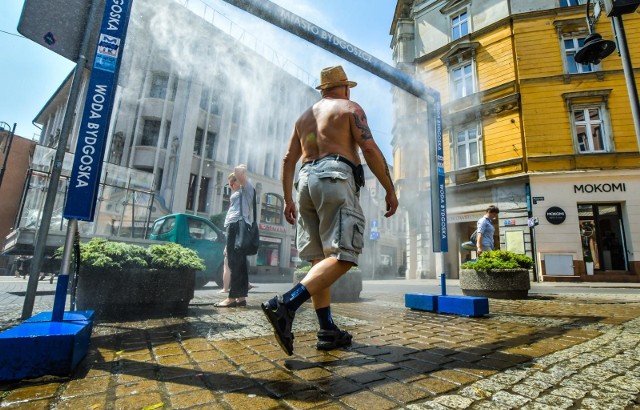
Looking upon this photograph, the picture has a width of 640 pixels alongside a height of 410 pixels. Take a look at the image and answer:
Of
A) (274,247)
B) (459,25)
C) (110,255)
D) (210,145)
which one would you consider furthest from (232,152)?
(110,255)

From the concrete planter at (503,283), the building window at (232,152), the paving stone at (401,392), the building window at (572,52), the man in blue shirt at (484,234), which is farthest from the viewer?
the building window at (232,152)

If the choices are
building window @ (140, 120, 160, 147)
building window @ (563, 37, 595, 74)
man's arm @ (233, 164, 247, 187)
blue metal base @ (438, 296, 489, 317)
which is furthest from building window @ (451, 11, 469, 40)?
building window @ (140, 120, 160, 147)

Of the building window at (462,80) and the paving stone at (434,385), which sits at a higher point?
the building window at (462,80)

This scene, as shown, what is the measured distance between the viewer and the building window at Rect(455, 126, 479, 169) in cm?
1472

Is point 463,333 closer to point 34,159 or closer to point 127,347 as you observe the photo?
point 127,347


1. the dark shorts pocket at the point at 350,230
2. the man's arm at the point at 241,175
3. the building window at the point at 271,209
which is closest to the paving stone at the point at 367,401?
the dark shorts pocket at the point at 350,230

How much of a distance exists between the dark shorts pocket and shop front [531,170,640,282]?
42.9ft

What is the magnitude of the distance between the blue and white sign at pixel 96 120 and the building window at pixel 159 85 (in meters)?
18.8

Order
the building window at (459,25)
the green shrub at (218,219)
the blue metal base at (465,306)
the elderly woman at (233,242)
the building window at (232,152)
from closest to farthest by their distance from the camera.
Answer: the blue metal base at (465,306) < the elderly woman at (233,242) < the building window at (459,25) < the green shrub at (218,219) < the building window at (232,152)

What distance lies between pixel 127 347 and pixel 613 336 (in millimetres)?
3657

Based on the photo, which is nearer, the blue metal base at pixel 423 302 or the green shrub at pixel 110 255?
the green shrub at pixel 110 255

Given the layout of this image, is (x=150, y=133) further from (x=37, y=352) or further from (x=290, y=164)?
(x=37, y=352)

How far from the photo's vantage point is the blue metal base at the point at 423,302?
Result: 13.1 feet

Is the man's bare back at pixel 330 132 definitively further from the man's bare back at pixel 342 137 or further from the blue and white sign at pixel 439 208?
the blue and white sign at pixel 439 208
